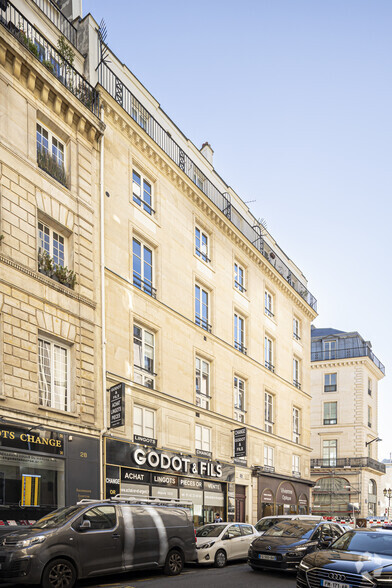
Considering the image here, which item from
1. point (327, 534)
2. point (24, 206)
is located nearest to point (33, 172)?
point (24, 206)

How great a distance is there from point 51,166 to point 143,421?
31.1 ft

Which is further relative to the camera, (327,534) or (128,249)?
(128,249)

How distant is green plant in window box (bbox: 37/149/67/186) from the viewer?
18.4m

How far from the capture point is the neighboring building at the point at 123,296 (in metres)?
17.0

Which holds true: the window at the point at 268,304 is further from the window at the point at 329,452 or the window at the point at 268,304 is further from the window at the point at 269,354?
the window at the point at 329,452

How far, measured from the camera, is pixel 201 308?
27609 millimetres

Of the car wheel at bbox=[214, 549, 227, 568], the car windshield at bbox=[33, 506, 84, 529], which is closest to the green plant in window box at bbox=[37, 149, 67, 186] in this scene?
the car windshield at bbox=[33, 506, 84, 529]

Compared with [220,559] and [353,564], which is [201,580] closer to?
[220,559]

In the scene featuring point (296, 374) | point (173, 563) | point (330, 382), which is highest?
point (296, 374)

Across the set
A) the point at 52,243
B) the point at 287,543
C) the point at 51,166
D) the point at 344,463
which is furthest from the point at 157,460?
the point at 344,463

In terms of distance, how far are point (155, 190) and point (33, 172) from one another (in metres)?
7.96

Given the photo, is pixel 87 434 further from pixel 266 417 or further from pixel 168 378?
pixel 266 417

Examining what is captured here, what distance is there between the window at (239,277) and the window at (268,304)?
10.3 feet

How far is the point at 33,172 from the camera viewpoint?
17.6 metres
